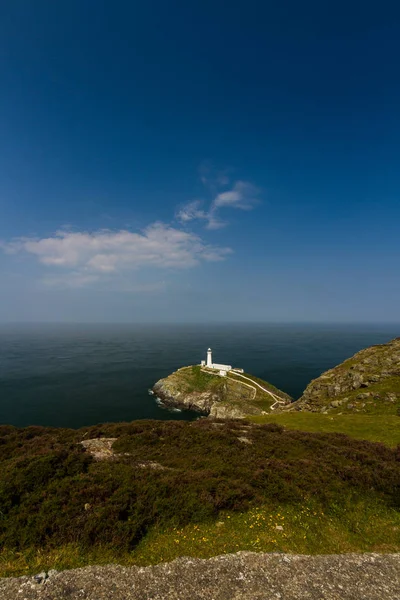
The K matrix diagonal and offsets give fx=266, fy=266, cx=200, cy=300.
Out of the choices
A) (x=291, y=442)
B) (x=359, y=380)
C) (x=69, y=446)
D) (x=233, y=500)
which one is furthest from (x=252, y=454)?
(x=359, y=380)

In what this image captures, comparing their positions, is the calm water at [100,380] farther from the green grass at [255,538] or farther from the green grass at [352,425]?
the green grass at [255,538]

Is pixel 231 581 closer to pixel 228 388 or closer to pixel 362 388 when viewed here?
pixel 362 388

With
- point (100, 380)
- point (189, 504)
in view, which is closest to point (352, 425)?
point (189, 504)

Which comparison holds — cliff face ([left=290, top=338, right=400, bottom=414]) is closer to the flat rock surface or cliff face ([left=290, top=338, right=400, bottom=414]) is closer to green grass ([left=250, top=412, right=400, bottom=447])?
green grass ([left=250, top=412, right=400, bottom=447])

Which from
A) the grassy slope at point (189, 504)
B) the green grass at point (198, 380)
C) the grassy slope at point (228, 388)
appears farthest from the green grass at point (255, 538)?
the green grass at point (198, 380)

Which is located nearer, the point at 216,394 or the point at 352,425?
the point at 352,425
